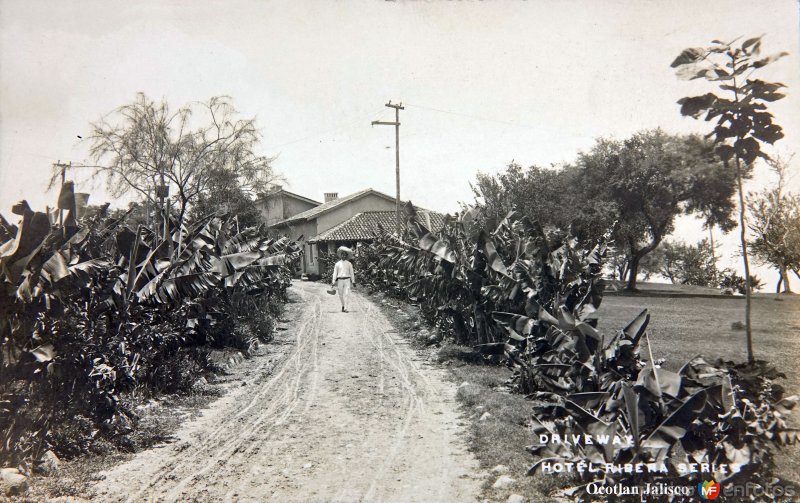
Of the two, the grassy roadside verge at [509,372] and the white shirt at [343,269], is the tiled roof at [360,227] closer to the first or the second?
the grassy roadside verge at [509,372]

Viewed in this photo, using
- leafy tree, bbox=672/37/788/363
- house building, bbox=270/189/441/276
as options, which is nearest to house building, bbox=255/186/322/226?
house building, bbox=270/189/441/276

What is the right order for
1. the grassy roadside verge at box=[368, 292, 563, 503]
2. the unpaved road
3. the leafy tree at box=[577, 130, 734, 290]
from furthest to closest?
the leafy tree at box=[577, 130, 734, 290] → the unpaved road → the grassy roadside verge at box=[368, 292, 563, 503]

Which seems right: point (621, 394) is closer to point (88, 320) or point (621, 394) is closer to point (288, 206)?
point (88, 320)

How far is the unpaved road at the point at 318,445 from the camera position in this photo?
533cm

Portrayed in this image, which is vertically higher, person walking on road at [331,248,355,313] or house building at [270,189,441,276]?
house building at [270,189,441,276]

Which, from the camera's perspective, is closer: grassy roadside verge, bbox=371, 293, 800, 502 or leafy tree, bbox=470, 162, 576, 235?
grassy roadside verge, bbox=371, 293, 800, 502

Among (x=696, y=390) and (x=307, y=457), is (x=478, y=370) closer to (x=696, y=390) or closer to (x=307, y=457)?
(x=307, y=457)

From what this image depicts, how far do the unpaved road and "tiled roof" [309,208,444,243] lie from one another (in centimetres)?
2811

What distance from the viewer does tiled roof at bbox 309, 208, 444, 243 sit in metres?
39.6

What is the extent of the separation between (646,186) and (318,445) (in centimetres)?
3329

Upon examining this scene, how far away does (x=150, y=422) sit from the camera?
7.41 m

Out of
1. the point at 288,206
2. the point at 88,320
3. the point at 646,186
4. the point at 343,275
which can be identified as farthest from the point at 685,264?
the point at 88,320

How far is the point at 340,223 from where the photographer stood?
147ft

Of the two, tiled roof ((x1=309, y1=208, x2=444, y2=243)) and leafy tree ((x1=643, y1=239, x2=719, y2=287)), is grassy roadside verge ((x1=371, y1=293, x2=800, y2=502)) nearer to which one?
tiled roof ((x1=309, y1=208, x2=444, y2=243))
